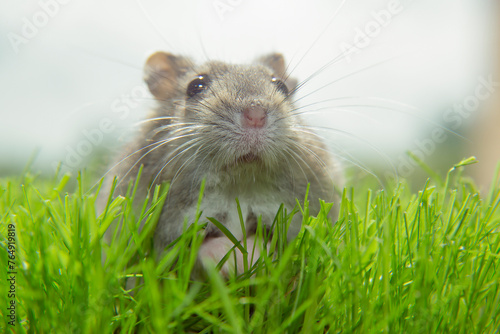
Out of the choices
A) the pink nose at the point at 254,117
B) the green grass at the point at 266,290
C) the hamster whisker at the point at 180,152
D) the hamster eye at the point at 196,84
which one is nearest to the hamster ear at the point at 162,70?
the hamster eye at the point at 196,84

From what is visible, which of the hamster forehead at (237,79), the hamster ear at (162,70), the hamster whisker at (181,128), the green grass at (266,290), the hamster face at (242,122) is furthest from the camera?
the hamster ear at (162,70)

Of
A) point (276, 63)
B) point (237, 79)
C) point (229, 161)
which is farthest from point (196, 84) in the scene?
point (276, 63)

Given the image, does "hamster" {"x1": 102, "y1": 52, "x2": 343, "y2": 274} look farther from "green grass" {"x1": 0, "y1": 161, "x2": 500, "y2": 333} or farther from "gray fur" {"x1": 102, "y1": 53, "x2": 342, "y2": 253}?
"green grass" {"x1": 0, "y1": 161, "x2": 500, "y2": 333}

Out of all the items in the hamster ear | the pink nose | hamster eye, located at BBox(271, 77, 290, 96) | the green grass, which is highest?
the hamster ear

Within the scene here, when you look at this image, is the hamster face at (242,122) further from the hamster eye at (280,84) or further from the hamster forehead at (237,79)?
the hamster eye at (280,84)

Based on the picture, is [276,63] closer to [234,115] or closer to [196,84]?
[196,84]

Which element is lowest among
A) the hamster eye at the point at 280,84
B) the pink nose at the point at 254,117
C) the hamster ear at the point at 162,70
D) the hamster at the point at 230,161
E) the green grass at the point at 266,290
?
the green grass at the point at 266,290

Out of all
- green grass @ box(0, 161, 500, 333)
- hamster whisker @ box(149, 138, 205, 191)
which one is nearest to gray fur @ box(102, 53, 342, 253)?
hamster whisker @ box(149, 138, 205, 191)
